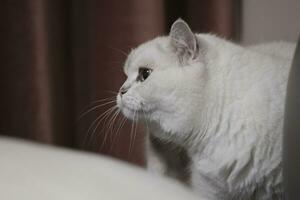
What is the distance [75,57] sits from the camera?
1.33 meters

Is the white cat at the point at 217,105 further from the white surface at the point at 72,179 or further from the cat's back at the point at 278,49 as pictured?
the white surface at the point at 72,179

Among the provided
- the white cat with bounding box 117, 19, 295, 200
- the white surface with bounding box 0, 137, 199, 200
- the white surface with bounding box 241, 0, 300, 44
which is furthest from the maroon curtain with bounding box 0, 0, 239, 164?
the white surface with bounding box 0, 137, 199, 200

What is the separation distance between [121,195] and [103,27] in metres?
0.84

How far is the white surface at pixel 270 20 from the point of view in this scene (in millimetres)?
1623

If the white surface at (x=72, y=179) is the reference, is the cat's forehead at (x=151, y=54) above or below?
above

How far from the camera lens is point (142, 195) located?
527 mm

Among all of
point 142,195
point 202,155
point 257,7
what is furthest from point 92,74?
point 142,195

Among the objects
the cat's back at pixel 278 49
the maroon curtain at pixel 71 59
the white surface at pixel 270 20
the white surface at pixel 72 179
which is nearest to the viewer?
the white surface at pixel 72 179

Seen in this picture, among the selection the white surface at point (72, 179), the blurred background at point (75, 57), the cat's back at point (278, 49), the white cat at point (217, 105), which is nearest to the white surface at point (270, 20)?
the blurred background at point (75, 57)

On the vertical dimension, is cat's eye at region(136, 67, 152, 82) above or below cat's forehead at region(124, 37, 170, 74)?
below

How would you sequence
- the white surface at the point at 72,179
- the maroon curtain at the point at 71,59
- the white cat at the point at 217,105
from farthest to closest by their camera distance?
1. the maroon curtain at the point at 71,59
2. the white cat at the point at 217,105
3. the white surface at the point at 72,179

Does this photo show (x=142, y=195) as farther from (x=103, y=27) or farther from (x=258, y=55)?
(x=103, y=27)

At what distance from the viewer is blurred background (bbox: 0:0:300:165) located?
121 centimetres

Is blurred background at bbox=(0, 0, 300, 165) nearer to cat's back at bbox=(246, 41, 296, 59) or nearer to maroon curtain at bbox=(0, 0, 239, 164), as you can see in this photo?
maroon curtain at bbox=(0, 0, 239, 164)
